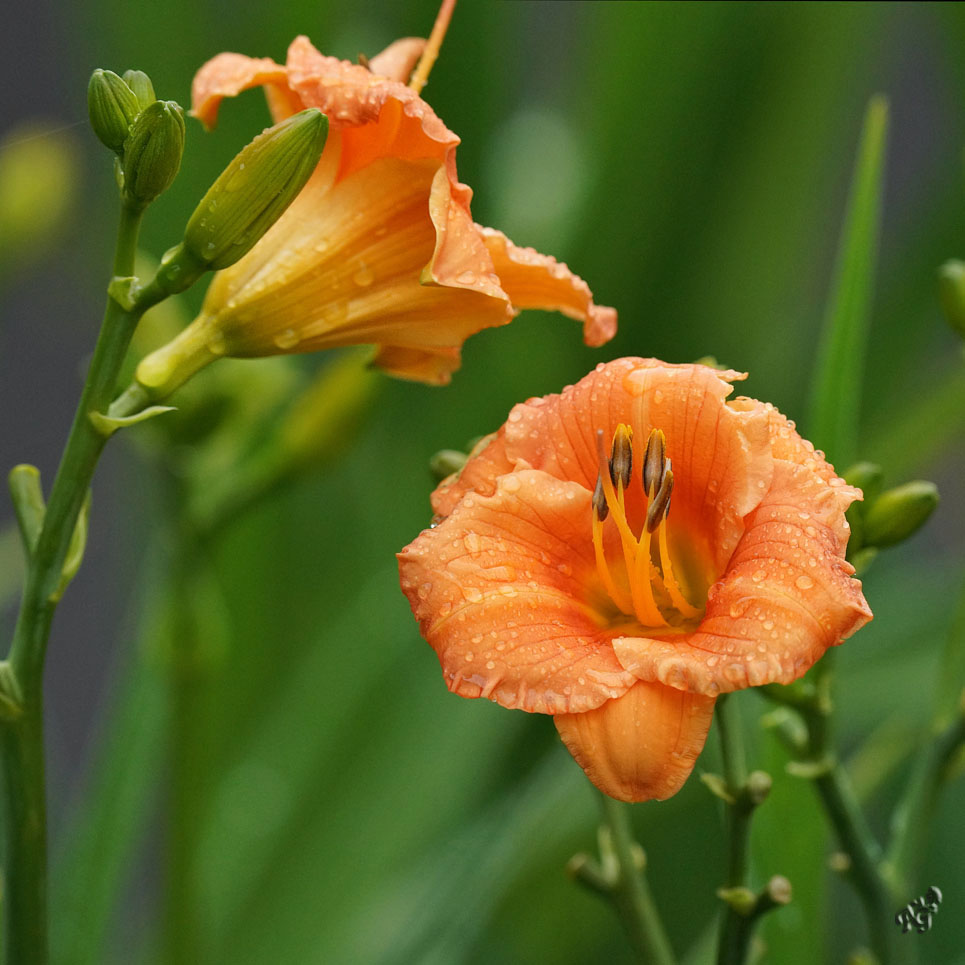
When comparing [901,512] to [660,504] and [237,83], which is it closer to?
[660,504]

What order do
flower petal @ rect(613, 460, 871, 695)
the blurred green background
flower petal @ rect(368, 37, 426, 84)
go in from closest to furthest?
1. flower petal @ rect(613, 460, 871, 695)
2. flower petal @ rect(368, 37, 426, 84)
3. the blurred green background

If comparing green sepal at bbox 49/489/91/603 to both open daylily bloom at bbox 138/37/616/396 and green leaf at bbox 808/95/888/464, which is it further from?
green leaf at bbox 808/95/888/464

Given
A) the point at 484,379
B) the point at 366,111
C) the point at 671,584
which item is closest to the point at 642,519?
the point at 671,584

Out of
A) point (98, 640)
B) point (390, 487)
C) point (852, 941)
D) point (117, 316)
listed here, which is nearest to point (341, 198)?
point (117, 316)

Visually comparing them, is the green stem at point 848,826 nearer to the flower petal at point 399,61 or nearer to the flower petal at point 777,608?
the flower petal at point 777,608

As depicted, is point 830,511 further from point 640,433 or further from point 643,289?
point 643,289

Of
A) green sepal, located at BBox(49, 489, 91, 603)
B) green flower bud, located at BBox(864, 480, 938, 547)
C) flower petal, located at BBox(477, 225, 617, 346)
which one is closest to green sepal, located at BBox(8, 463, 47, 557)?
green sepal, located at BBox(49, 489, 91, 603)

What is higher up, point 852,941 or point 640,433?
point 640,433
